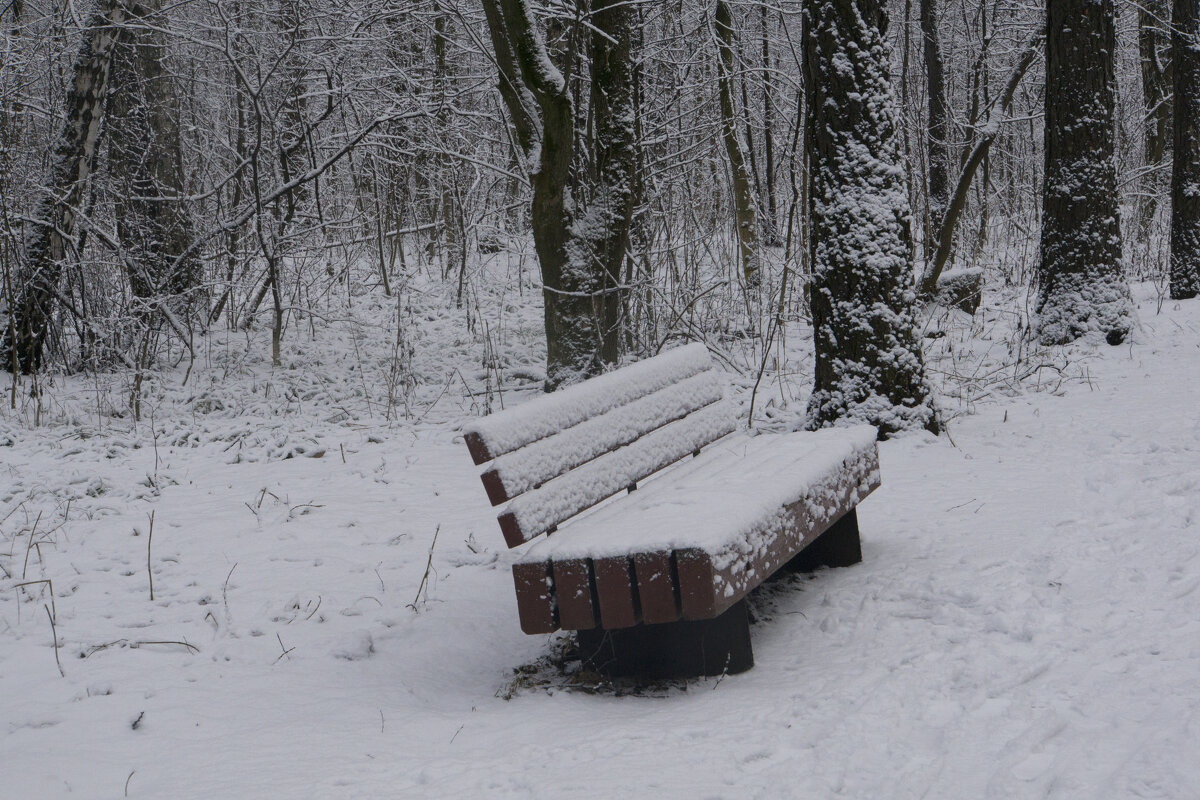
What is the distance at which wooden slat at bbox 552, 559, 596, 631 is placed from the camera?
9.12 ft

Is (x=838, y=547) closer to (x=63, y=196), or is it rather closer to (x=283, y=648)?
(x=283, y=648)

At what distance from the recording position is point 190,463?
6094mm

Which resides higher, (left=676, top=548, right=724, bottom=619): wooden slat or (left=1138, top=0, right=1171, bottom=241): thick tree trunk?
(left=1138, top=0, right=1171, bottom=241): thick tree trunk

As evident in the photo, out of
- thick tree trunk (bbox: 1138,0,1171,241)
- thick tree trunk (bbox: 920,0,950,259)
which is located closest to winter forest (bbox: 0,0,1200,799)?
thick tree trunk (bbox: 920,0,950,259)

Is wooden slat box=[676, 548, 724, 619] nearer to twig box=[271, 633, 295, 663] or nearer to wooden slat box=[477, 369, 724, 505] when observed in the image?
wooden slat box=[477, 369, 724, 505]

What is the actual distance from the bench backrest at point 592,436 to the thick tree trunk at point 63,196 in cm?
611

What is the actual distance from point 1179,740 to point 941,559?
1523mm

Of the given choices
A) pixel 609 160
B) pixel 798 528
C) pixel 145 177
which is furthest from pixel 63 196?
pixel 798 528

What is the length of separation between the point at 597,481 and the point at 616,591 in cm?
75

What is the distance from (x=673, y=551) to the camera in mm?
2695

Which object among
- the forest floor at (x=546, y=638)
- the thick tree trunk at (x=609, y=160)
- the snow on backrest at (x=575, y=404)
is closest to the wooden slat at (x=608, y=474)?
the snow on backrest at (x=575, y=404)

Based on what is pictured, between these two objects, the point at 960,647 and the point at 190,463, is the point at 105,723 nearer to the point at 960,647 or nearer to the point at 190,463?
the point at 960,647

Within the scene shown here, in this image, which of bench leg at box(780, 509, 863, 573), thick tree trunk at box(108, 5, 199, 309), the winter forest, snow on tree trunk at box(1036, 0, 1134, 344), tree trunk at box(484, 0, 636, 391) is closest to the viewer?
the winter forest

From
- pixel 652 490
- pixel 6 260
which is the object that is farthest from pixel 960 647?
pixel 6 260
